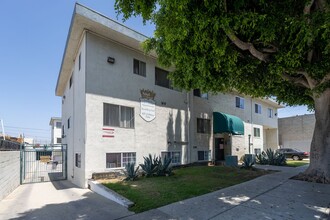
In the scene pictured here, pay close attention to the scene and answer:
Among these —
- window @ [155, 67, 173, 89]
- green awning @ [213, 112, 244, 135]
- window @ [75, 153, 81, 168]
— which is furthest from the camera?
green awning @ [213, 112, 244, 135]

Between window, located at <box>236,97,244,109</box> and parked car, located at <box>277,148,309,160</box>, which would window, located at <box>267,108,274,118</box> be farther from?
window, located at <box>236,97,244,109</box>

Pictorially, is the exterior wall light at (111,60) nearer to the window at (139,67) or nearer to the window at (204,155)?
the window at (139,67)

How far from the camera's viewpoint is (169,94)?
16703mm

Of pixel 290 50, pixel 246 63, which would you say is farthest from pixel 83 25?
pixel 290 50

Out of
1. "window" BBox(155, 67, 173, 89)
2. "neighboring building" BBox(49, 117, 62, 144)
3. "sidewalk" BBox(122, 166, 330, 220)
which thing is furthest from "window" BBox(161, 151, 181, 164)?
"neighboring building" BBox(49, 117, 62, 144)

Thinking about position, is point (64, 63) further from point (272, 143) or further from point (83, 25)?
point (272, 143)

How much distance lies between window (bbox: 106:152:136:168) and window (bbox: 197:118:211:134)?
717 centimetres

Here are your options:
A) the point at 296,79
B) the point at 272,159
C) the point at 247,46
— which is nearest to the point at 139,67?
the point at 247,46

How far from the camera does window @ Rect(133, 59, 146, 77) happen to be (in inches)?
579

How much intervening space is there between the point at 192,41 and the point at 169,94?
9.48 m

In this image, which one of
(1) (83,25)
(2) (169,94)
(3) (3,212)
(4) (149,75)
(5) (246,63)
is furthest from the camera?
(2) (169,94)

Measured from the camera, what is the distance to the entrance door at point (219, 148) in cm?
2152

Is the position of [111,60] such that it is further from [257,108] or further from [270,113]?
[270,113]

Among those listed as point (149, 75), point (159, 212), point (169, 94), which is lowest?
point (159, 212)
